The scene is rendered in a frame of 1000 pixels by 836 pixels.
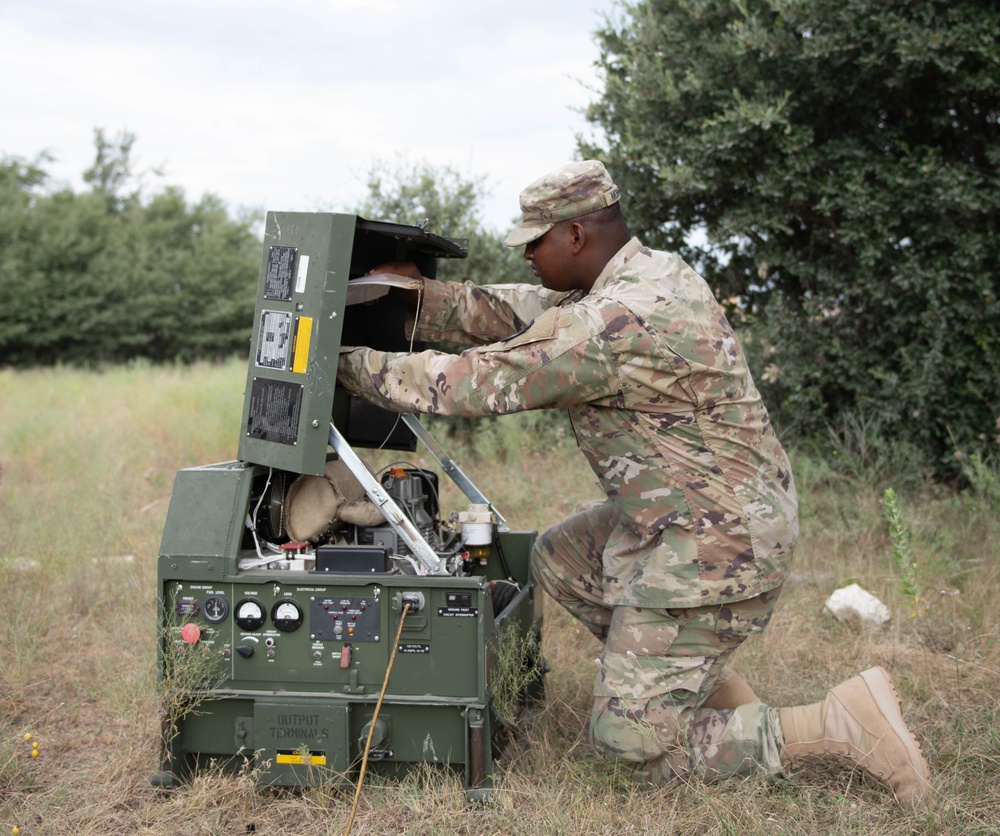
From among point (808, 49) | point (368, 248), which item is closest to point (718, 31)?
point (808, 49)

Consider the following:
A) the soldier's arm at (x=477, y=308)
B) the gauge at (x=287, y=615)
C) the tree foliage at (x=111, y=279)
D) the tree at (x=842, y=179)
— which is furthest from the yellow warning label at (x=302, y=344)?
the tree foliage at (x=111, y=279)

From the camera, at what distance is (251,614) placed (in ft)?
10.2

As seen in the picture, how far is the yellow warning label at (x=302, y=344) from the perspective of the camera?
10.2 ft

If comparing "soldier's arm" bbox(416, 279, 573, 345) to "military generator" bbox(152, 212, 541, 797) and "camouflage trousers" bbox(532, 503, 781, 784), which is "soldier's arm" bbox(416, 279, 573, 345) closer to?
"military generator" bbox(152, 212, 541, 797)

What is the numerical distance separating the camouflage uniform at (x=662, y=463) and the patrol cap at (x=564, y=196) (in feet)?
0.71

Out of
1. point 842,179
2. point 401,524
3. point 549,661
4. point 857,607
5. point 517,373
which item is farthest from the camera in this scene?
point 842,179

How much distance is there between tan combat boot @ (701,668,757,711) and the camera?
11.6 ft

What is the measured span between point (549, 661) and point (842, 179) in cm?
377

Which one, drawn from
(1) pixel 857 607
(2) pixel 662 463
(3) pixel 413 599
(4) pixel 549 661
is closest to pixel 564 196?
(2) pixel 662 463

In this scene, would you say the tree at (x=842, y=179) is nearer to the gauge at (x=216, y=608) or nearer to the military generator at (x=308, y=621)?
the military generator at (x=308, y=621)

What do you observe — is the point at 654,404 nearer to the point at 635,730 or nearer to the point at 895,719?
the point at 635,730

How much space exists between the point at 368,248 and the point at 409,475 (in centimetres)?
93

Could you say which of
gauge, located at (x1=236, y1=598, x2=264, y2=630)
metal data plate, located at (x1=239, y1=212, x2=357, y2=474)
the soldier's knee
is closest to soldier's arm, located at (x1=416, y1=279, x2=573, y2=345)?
metal data plate, located at (x1=239, y1=212, x2=357, y2=474)

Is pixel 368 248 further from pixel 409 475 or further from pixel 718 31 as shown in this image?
pixel 718 31
